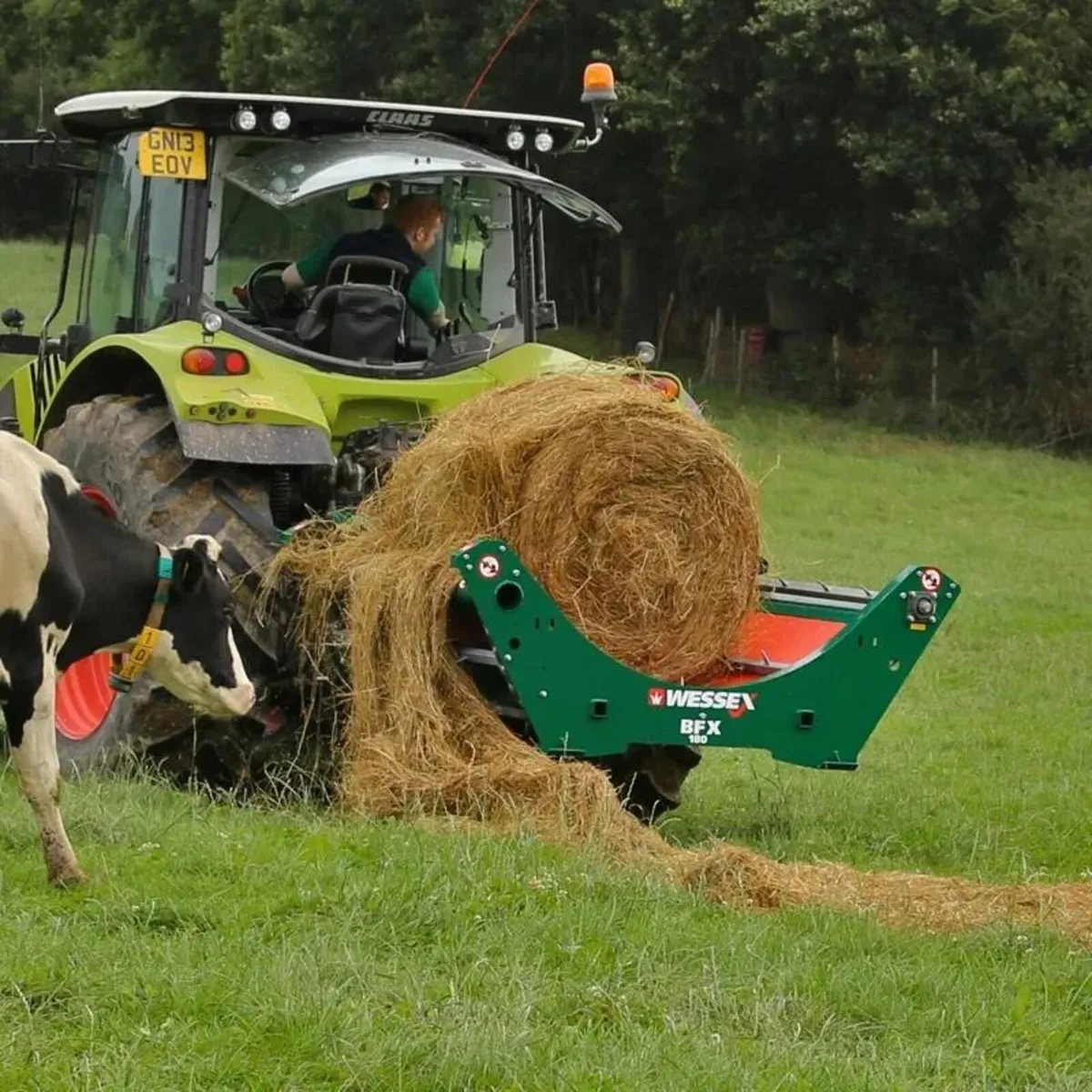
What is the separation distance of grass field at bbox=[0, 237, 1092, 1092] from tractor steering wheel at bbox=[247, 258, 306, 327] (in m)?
2.41

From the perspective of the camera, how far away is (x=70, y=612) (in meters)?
7.04

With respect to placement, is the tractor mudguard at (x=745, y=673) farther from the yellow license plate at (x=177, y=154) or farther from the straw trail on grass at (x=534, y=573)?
the yellow license plate at (x=177, y=154)

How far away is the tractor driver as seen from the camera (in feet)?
30.8

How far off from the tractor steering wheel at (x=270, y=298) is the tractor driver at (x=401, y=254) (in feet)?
0.24

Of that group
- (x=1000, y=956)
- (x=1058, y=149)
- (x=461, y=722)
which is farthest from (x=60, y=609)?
(x=1058, y=149)

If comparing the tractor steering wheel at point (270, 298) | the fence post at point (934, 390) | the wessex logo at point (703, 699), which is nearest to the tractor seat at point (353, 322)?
the tractor steering wheel at point (270, 298)

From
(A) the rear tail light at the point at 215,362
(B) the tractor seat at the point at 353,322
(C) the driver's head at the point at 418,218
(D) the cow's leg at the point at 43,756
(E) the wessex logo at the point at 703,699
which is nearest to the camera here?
(D) the cow's leg at the point at 43,756

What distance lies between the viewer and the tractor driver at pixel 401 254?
938 cm

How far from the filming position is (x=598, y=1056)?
5062 millimetres

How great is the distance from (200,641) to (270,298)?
2307 millimetres

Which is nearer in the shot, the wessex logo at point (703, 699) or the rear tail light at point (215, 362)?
the wessex logo at point (703, 699)

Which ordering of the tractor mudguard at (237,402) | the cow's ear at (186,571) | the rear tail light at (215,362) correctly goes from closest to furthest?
the cow's ear at (186,571), the tractor mudguard at (237,402), the rear tail light at (215,362)

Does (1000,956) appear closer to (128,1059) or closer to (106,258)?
(128,1059)

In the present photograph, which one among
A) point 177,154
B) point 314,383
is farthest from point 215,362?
point 177,154
